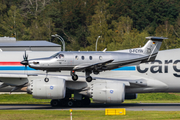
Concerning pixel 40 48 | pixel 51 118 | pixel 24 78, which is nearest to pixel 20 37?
pixel 40 48

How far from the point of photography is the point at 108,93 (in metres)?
33.8

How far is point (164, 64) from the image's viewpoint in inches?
1398

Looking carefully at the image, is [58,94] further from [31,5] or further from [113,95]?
[31,5]

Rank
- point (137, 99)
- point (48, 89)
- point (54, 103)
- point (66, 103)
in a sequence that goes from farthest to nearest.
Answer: point (137, 99) < point (54, 103) < point (66, 103) < point (48, 89)

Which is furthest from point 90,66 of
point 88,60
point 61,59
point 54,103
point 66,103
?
point 54,103

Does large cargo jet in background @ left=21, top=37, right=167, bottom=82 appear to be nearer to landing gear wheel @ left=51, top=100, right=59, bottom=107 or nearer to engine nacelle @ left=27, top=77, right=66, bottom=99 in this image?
engine nacelle @ left=27, top=77, right=66, bottom=99

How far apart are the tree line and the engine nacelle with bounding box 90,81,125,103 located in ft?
231

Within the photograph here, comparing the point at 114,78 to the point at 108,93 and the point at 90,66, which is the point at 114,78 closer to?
the point at 108,93

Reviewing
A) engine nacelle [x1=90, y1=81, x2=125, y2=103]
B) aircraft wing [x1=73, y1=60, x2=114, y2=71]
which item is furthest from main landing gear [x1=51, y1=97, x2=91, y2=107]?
aircraft wing [x1=73, y1=60, x2=114, y2=71]

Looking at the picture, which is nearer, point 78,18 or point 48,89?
point 48,89

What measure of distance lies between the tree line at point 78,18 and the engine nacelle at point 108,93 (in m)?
70.3

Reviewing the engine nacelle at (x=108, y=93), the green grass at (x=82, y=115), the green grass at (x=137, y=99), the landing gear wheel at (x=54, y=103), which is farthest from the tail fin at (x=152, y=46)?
the green grass at (x=137, y=99)

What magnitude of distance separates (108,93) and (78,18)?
9412 cm

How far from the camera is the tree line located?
113m
